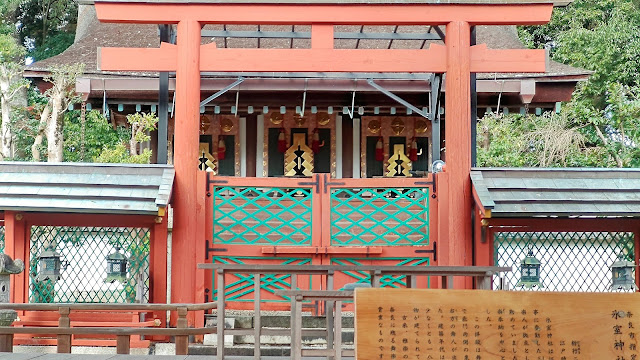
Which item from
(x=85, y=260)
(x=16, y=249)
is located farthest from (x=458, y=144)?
(x=16, y=249)

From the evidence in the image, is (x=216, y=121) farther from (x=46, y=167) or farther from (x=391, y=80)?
(x=46, y=167)

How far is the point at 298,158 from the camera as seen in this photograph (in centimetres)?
1678

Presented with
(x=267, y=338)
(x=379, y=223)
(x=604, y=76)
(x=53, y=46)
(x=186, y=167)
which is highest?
(x=53, y=46)

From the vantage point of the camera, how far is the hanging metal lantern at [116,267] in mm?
9492

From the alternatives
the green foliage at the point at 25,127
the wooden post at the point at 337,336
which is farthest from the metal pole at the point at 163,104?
the green foliage at the point at 25,127

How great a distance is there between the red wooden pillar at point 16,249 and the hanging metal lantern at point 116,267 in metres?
0.95

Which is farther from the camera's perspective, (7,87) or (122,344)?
(7,87)

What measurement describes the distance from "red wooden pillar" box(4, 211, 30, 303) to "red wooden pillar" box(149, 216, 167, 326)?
4.45 ft

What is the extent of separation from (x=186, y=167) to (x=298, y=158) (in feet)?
22.9

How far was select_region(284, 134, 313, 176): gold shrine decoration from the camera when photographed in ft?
54.7

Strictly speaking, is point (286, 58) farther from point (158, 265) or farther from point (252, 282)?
point (158, 265)

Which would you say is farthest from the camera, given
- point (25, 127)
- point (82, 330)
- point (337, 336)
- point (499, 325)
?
point (25, 127)

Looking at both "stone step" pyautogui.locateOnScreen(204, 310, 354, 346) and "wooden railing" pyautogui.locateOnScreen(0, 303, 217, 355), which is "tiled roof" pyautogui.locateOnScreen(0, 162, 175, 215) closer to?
"wooden railing" pyautogui.locateOnScreen(0, 303, 217, 355)

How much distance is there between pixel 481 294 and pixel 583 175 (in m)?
5.04
